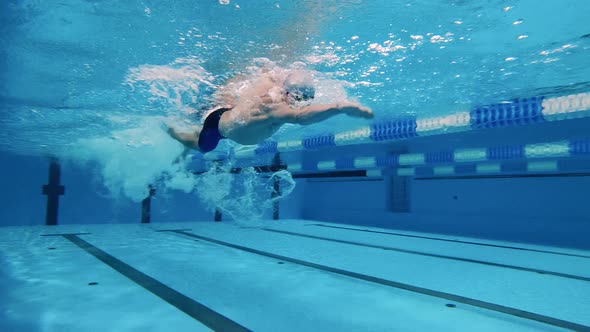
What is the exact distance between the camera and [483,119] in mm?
6219

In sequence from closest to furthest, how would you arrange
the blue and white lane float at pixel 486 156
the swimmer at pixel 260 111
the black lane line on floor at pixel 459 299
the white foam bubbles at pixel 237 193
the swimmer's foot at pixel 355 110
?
1. the black lane line on floor at pixel 459 299
2. the swimmer's foot at pixel 355 110
3. the swimmer at pixel 260 111
4. the blue and white lane float at pixel 486 156
5. the white foam bubbles at pixel 237 193

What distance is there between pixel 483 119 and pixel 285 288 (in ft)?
15.4

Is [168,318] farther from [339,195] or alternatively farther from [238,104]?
[339,195]

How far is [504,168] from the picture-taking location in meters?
8.77

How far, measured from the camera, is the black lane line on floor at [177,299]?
2568 millimetres

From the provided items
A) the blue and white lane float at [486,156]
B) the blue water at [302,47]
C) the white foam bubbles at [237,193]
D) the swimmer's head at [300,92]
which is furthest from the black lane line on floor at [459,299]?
the white foam bubbles at [237,193]

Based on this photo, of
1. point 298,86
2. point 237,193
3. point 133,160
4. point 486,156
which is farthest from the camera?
point 237,193

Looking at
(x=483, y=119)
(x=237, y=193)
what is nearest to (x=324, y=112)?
(x=483, y=119)

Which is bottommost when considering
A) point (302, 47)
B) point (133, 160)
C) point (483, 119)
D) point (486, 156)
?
point (486, 156)

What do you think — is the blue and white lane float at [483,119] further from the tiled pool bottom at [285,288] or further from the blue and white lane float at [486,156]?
the tiled pool bottom at [285,288]

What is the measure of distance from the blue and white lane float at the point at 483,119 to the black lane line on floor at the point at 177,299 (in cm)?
527

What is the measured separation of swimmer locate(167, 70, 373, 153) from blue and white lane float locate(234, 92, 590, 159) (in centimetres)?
245

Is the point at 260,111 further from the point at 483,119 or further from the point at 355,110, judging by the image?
the point at 483,119

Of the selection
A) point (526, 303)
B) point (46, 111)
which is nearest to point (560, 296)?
point (526, 303)
